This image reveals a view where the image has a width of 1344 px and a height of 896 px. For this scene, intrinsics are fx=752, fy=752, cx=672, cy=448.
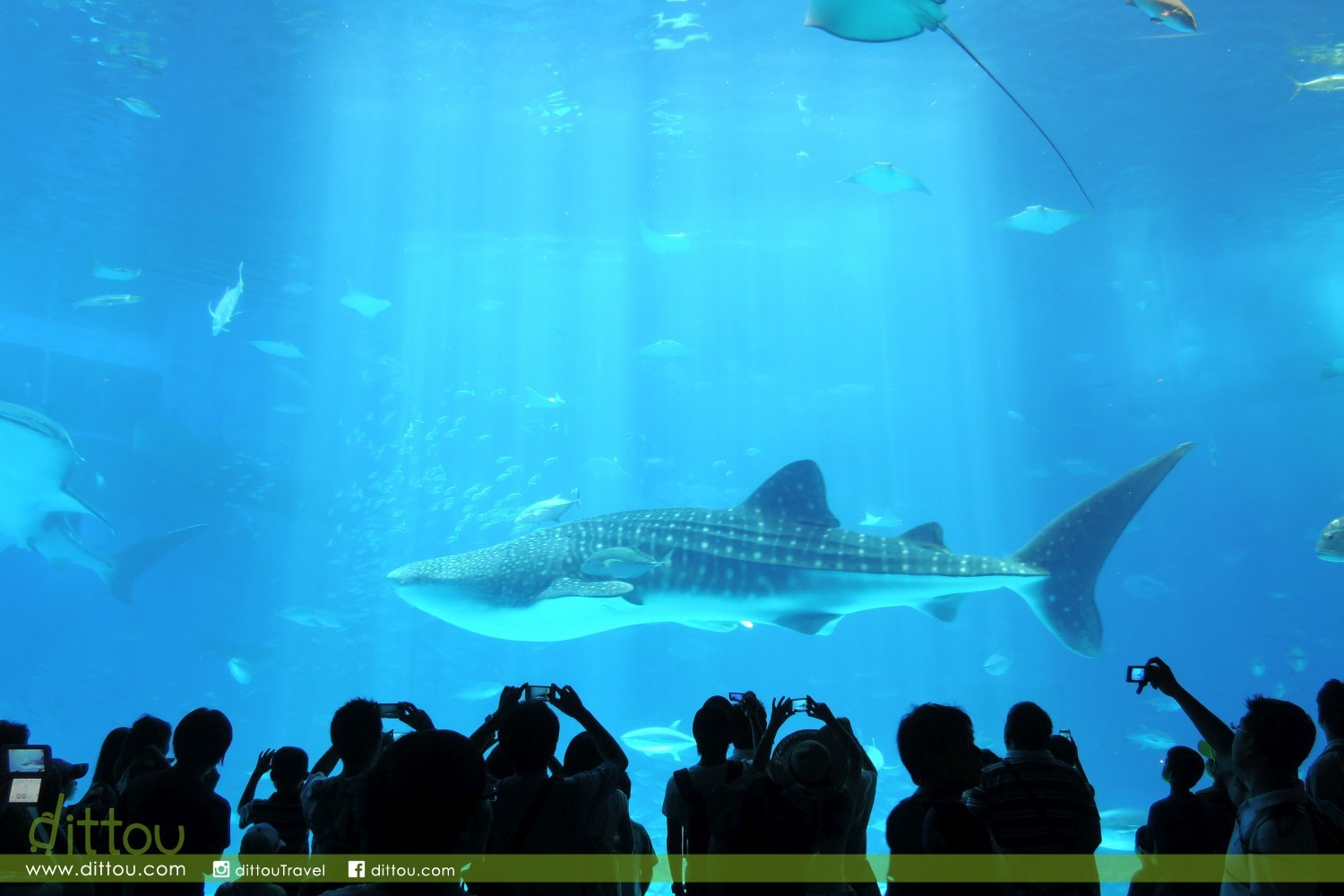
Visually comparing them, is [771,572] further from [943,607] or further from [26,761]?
[26,761]

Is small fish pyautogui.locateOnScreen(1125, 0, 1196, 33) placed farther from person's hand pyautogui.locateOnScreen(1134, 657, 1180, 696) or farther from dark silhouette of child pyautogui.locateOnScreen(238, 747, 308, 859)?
dark silhouette of child pyautogui.locateOnScreen(238, 747, 308, 859)

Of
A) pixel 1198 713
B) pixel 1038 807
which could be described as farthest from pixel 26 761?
pixel 1198 713

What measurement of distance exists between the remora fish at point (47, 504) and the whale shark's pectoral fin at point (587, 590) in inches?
362

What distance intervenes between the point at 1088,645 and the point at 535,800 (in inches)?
201

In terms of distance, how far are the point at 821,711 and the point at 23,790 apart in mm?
2219

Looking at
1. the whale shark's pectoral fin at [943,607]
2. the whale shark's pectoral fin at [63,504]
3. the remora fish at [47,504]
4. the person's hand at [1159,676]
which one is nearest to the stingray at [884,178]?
the whale shark's pectoral fin at [943,607]

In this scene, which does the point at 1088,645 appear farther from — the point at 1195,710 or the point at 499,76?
the point at 499,76

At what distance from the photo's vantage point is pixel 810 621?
6391 millimetres

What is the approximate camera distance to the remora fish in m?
10.9

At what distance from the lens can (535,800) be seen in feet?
6.88

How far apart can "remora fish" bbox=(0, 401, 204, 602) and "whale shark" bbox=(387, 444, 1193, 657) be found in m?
7.92

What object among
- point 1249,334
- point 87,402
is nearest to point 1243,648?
point 1249,334

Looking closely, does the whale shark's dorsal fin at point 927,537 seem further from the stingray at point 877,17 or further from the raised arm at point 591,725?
the raised arm at point 591,725

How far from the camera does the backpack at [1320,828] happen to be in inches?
70.1
